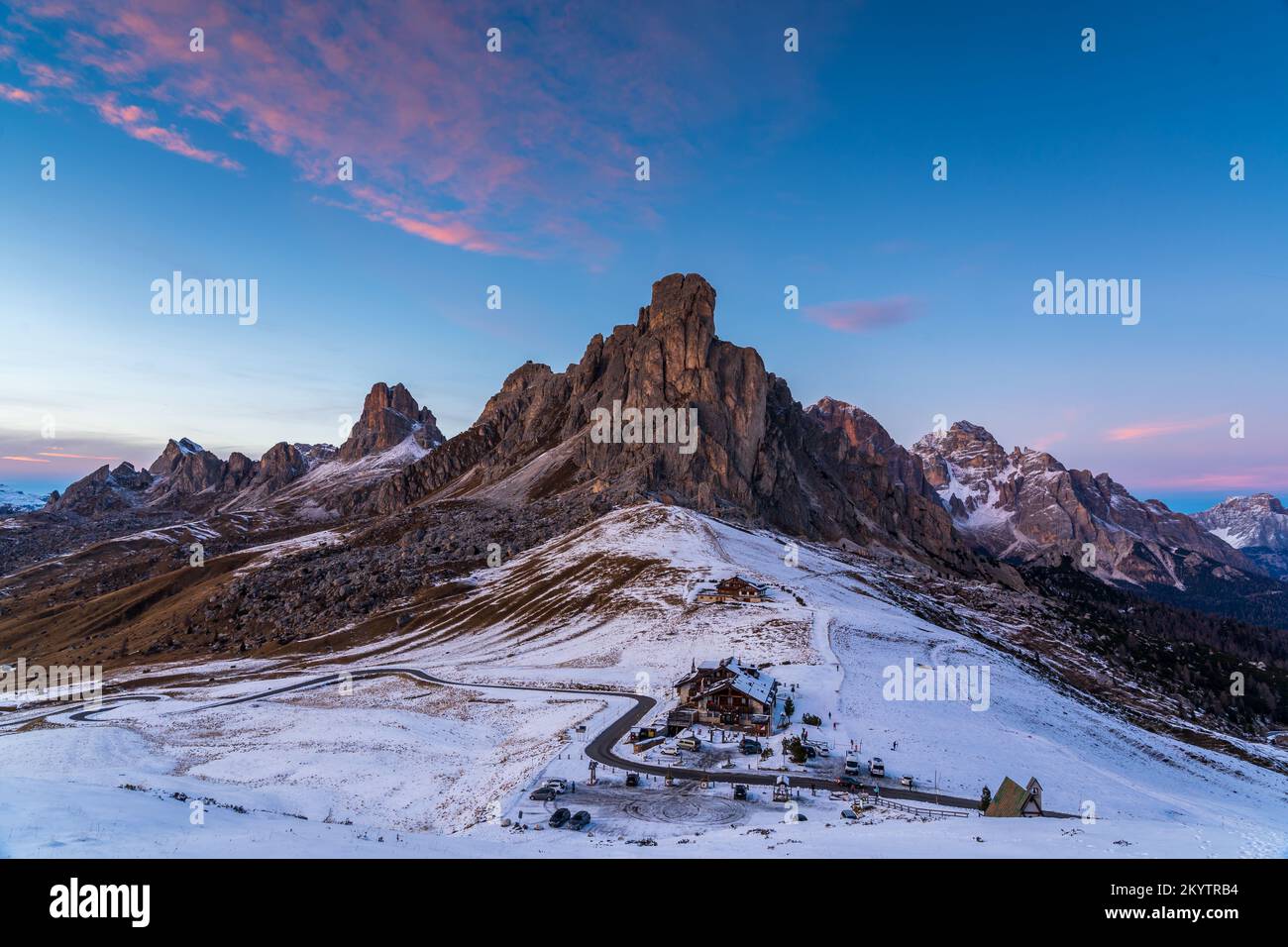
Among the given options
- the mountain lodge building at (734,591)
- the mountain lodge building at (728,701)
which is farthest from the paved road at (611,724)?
the mountain lodge building at (734,591)

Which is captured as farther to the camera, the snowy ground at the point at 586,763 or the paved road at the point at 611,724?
the paved road at the point at 611,724

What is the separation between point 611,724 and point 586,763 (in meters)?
10.4

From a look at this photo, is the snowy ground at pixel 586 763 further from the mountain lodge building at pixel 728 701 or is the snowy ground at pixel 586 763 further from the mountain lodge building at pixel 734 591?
the mountain lodge building at pixel 728 701

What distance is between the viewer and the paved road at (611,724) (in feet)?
132

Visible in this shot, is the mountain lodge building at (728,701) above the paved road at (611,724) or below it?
above

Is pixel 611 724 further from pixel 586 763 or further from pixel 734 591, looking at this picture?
pixel 734 591

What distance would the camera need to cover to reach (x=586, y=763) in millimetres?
44969

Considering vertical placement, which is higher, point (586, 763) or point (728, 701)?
point (728, 701)

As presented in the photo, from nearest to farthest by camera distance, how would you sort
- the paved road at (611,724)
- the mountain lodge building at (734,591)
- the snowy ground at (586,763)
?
the snowy ground at (586,763) < the paved road at (611,724) < the mountain lodge building at (734,591)

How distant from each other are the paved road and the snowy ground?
1.90 metres

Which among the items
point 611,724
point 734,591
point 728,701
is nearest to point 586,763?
point 611,724

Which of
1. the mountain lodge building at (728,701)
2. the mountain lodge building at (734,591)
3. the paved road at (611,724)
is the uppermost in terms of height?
the mountain lodge building at (734,591)

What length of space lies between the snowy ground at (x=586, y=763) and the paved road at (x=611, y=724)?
1896 mm
